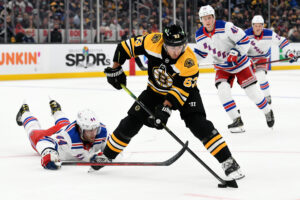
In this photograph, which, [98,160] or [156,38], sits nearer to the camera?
[156,38]

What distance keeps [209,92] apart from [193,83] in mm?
6684

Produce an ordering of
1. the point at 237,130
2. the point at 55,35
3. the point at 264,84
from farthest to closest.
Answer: the point at 55,35
the point at 264,84
the point at 237,130

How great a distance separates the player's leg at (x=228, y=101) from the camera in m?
5.65

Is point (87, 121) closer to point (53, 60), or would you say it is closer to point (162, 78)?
point (162, 78)

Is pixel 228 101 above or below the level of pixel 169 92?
below

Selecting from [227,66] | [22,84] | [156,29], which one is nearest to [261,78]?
[227,66]

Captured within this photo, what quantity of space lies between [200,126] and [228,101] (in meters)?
2.40

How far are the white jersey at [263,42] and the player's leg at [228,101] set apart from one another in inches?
72.7

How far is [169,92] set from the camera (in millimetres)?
3338

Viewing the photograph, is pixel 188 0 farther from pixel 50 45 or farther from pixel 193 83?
pixel 193 83

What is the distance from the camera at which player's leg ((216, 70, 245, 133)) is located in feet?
18.5

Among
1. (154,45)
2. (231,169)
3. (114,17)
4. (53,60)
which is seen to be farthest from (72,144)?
(114,17)

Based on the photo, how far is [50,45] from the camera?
1279cm

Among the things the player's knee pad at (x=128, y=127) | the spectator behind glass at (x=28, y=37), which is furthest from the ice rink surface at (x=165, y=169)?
the spectator behind glass at (x=28, y=37)
